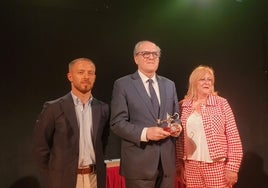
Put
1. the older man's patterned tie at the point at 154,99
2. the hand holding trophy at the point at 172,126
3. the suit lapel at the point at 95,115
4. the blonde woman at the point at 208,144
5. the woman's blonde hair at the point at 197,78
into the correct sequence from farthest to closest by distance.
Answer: the woman's blonde hair at the point at 197,78 → the blonde woman at the point at 208,144 → the suit lapel at the point at 95,115 → the older man's patterned tie at the point at 154,99 → the hand holding trophy at the point at 172,126

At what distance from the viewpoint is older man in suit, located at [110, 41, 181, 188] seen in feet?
7.13

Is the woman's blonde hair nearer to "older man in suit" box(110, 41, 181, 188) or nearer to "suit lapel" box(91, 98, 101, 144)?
"older man in suit" box(110, 41, 181, 188)

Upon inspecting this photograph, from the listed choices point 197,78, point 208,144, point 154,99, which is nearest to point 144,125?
point 154,99

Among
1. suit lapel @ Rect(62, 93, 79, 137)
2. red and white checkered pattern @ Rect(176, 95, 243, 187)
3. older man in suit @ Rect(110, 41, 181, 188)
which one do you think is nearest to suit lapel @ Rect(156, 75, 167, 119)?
older man in suit @ Rect(110, 41, 181, 188)

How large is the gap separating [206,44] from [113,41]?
110 cm

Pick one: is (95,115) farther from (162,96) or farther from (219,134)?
(219,134)

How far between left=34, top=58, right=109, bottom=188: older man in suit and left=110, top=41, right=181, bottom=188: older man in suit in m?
0.18

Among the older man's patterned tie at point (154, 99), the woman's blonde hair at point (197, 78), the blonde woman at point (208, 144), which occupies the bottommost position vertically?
the blonde woman at point (208, 144)

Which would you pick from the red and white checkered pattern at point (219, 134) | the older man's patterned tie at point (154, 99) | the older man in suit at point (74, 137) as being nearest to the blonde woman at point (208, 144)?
the red and white checkered pattern at point (219, 134)

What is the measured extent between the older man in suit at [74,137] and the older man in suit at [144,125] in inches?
7.2

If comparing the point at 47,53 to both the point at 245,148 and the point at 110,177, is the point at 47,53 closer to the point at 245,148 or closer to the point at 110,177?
the point at 110,177

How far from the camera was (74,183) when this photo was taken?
2262mm

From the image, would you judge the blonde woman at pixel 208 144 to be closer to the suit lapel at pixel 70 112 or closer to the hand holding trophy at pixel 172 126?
the hand holding trophy at pixel 172 126

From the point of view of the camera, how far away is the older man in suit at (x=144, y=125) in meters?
2.17
